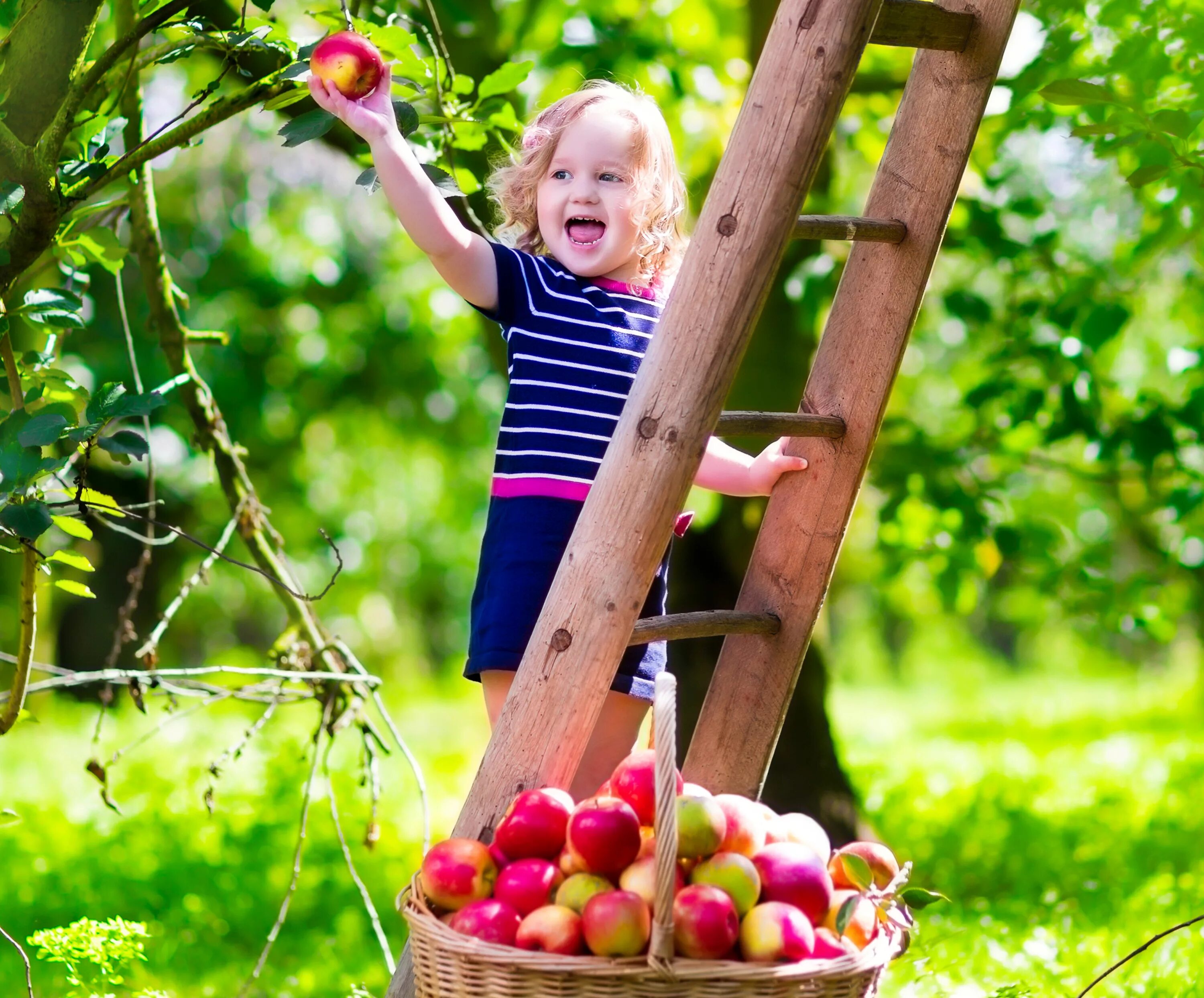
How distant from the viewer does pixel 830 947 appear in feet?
5.09

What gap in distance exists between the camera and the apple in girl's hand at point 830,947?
1542 millimetres

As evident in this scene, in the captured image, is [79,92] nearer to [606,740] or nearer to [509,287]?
[509,287]

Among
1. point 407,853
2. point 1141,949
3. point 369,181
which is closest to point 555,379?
point 369,181

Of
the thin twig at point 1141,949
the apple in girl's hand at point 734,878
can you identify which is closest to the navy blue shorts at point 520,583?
the apple in girl's hand at point 734,878

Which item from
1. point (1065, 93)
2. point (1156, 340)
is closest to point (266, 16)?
point (1065, 93)

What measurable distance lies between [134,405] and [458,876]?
2.53 feet

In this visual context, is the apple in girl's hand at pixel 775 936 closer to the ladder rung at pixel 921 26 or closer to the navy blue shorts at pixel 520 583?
the navy blue shorts at pixel 520 583

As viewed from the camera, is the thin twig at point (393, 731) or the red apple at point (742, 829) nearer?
the red apple at point (742, 829)

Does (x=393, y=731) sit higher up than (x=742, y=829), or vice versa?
(x=742, y=829)

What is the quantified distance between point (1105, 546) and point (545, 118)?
344 cm

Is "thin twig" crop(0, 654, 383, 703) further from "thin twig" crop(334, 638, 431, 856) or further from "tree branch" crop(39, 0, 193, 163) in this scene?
"tree branch" crop(39, 0, 193, 163)

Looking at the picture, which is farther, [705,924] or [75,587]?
[75,587]

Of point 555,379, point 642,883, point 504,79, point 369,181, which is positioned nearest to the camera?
point 642,883

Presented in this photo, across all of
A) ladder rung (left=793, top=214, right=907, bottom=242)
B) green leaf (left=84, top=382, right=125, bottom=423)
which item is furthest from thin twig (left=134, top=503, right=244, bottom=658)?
ladder rung (left=793, top=214, right=907, bottom=242)
